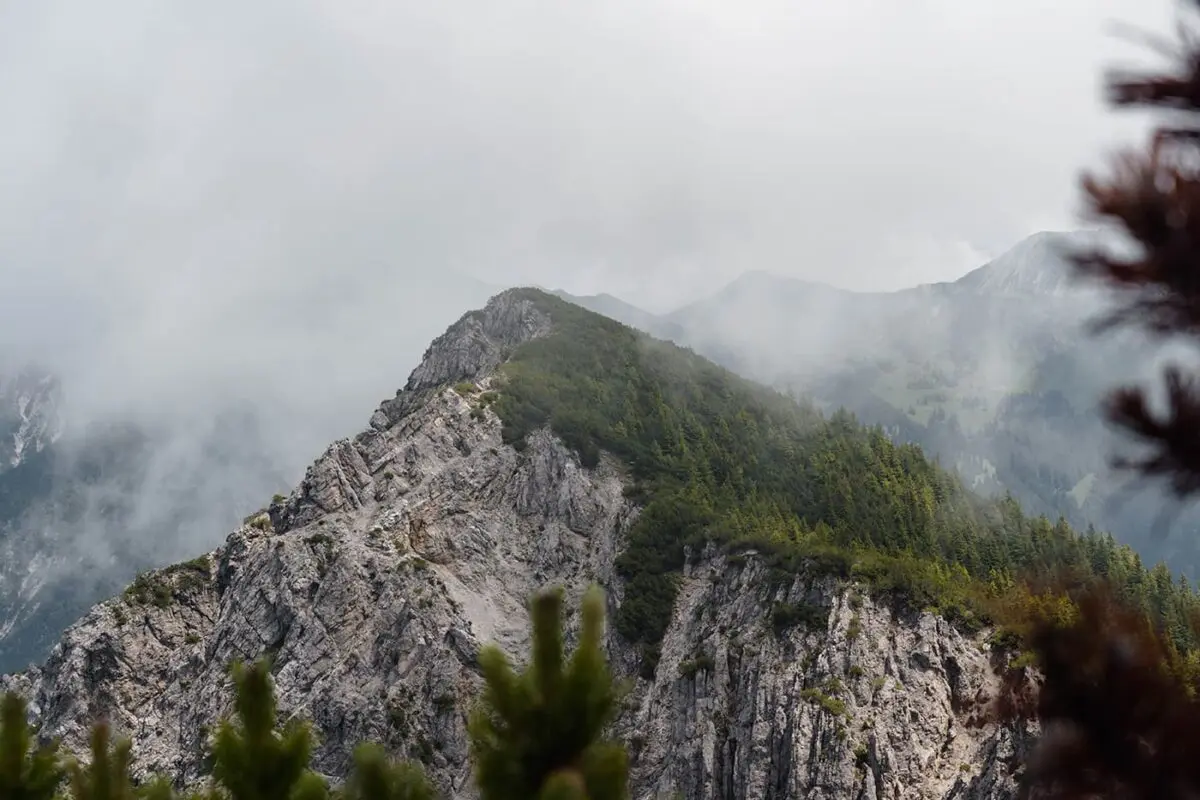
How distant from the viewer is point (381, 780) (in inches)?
368

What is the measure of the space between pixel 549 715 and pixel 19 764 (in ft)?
29.3

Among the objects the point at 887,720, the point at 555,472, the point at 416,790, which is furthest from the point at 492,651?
the point at 555,472

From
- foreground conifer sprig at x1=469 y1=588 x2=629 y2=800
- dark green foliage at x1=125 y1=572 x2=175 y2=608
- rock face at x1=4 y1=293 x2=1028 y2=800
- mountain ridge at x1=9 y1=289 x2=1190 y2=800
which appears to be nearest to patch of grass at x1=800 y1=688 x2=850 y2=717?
rock face at x1=4 y1=293 x2=1028 y2=800

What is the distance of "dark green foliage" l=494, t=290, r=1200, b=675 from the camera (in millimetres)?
79312

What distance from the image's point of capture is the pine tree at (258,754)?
10969 mm

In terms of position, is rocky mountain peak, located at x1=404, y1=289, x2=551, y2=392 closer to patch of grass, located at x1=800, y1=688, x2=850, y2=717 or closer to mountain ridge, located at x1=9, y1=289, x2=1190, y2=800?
mountain ridge, located at x1=9, y1=289, x2=1190, y2=800

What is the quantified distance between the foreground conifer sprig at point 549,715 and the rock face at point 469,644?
53453 millimetres

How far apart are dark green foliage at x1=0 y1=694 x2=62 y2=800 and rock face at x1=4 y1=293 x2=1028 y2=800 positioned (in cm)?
5388

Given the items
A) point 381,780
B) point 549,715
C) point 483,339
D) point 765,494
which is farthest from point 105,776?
point 483,339

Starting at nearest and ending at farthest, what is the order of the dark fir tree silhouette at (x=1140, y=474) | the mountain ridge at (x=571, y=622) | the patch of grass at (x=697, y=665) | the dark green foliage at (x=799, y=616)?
the dark fir tree silhouette at (x=1140, y=474)
the mountain ridge at (x=571, y=622)
the dark green foliage at (x=799, y=616)
the patch of grass at (x=697, y=665)

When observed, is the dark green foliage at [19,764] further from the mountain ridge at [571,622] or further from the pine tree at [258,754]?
the mountain ridge at [571,622]

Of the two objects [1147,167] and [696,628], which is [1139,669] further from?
[696,628]

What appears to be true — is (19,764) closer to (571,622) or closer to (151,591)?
(571,622)

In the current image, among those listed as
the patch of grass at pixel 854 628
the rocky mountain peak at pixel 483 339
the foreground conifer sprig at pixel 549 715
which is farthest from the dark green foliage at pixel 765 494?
the foreground conifer sprig at pixel 549 715
